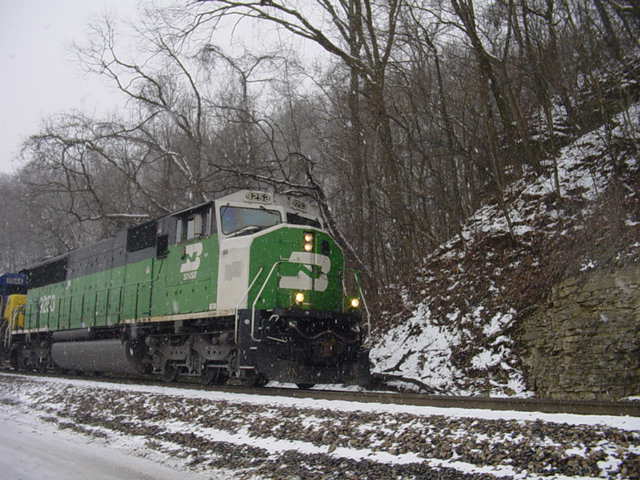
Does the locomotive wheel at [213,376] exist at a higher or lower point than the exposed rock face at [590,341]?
lower

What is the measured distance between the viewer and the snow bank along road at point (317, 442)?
14.8ft

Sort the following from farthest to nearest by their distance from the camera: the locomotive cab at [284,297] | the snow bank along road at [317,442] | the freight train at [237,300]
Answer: the freight train at [237,300], the locomotive cab at [284,297], the snow bank along road at [317,442]

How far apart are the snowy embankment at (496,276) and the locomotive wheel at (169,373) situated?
4.24 m

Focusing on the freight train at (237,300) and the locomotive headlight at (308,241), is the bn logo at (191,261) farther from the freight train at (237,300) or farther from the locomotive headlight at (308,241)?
the locomotive headlight at (308,241)

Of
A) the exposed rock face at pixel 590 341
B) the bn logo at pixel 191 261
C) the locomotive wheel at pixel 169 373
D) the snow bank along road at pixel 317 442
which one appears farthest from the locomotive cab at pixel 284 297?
the exposed rock face at pixel 590 341

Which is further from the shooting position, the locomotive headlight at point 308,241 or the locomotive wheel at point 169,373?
the locomotive wheel at point 169,373

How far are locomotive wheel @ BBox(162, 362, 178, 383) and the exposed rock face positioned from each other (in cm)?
687

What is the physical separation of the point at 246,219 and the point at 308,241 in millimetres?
1199

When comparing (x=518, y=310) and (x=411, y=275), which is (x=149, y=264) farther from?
(x=518, y=310)

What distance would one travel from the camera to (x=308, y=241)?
412 inches

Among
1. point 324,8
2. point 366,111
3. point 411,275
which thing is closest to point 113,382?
point 411,275

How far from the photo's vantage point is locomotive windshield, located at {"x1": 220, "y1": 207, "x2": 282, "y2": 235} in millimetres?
10305

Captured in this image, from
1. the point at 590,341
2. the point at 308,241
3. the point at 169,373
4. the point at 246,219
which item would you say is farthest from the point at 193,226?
the point at 590,341

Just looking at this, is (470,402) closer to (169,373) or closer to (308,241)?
(308,241)
